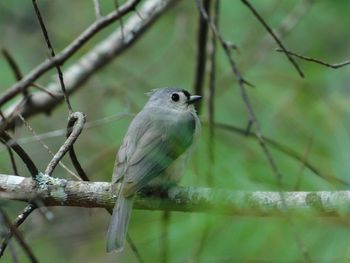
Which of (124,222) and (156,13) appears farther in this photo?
(156,13)

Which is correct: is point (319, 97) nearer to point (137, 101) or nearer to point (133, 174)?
point (133, 174)

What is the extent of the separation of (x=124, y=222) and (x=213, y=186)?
1036mm

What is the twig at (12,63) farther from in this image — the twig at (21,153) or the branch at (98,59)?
the twig at (21,153)

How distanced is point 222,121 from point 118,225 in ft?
10.1

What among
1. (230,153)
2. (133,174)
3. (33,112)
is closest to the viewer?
(230,153)

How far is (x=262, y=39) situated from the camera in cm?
620

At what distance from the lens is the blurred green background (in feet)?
5.83

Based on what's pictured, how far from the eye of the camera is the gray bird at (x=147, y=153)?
3021 mm

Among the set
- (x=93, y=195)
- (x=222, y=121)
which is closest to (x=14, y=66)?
(x=93, y=195)

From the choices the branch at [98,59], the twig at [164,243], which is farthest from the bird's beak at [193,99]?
the twig at [164,243]

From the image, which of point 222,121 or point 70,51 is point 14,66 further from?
point 222,121

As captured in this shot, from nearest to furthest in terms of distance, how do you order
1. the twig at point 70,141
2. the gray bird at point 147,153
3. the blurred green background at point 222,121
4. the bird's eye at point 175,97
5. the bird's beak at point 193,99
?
the blurred green background at point 222,121
the twig at point 70,141
the gray bird at point 147,153
the bird's beak at point 193,99
the bird's eye at point 175,97

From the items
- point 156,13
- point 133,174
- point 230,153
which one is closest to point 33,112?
point 156,13

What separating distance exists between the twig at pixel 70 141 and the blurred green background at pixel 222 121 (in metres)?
0.19
